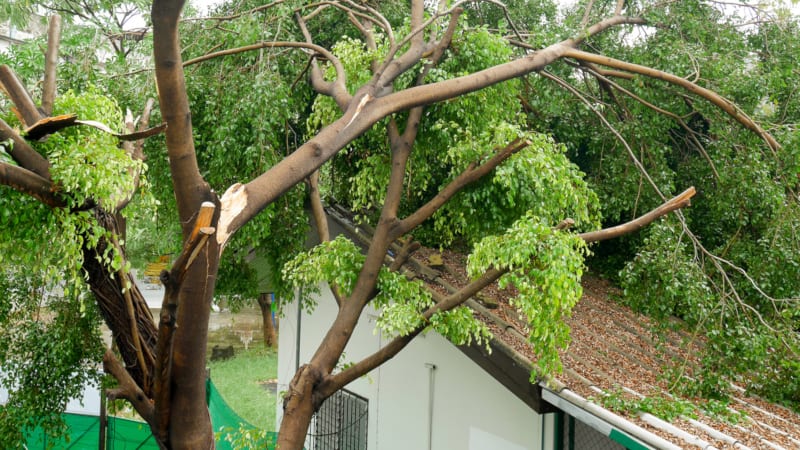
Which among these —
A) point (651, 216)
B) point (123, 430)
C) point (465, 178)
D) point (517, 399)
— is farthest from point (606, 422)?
point (123, 430)

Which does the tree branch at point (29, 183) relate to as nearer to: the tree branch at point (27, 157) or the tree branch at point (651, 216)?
the tree branch at point (27, 157)

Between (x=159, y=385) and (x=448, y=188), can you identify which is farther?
(x=448, y=188)

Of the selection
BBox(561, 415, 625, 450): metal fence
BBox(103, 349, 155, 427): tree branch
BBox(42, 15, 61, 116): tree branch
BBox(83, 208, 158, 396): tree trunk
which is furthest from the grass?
BBox(42, 15, 61, 116): tree branch

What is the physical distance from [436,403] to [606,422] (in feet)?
11.1

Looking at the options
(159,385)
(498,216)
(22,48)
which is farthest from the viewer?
(22,48)

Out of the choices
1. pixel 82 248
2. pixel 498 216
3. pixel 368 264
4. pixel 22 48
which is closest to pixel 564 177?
pixel 498 216

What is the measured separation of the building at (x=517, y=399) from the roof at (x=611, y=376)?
0.04 feet

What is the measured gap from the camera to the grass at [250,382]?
1767cm

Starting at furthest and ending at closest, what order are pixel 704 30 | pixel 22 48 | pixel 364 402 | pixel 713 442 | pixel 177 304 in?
pixel 364 402, pixel 704 30, pixel 22 48, pixel 713 442, pixel 177 304

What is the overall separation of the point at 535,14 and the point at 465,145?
16.8ft

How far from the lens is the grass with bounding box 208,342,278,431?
17.7 meters

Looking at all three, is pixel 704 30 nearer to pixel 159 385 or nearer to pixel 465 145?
pixel 465 145

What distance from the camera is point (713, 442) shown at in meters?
4.93

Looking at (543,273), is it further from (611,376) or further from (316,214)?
(316,214)
